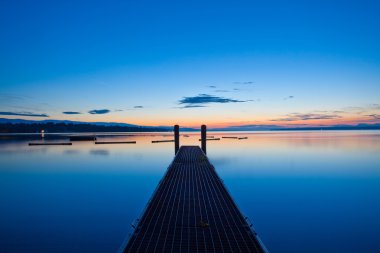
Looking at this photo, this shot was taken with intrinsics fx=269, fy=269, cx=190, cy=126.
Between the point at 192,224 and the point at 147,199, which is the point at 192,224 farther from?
the point at 147,199

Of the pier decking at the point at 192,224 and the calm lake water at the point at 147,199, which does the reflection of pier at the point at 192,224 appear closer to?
the pier decking at the point at 192,224

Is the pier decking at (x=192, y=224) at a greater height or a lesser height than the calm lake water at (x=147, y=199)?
greater

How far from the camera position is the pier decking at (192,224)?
676cm

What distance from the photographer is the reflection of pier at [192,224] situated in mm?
6758

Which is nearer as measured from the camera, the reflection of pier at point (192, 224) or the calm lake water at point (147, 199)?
the reflection of pier at point (192, 224)

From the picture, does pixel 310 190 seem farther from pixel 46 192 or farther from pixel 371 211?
pixel 46 192

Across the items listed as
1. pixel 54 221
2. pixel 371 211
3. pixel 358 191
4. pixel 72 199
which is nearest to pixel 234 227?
pixel 54 221

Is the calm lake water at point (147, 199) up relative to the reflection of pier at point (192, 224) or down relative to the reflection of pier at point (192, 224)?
down

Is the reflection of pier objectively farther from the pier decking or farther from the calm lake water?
the calm lake water

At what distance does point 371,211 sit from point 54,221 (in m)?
15.1

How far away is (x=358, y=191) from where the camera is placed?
1747 centimetres

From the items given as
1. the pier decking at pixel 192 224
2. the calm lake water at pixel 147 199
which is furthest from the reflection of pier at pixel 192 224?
the calm lake water at pixel 147 199

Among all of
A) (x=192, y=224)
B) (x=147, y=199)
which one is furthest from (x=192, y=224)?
(x=147, y=199)

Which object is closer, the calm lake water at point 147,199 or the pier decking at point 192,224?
the pier decking at point 192,224
